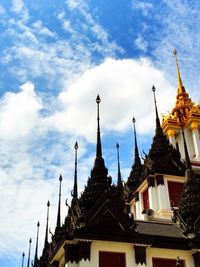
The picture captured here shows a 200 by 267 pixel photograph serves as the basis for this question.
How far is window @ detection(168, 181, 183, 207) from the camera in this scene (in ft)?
108

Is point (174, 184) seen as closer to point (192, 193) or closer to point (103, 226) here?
point (192, 193)

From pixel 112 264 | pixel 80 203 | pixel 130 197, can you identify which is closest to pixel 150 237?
pixel 112 264

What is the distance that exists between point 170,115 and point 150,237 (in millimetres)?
25782

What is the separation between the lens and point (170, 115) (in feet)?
156

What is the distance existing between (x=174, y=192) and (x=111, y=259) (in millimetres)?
12372

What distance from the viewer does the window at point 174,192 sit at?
108ft

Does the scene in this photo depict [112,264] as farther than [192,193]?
No

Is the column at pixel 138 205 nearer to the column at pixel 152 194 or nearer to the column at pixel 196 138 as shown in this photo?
the column at pixel 152 194

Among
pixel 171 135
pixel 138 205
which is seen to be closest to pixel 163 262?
pixel 138 205

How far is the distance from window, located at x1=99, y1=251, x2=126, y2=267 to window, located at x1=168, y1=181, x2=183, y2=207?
10821mm

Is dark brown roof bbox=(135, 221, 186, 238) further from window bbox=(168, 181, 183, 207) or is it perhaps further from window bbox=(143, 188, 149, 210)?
window bbox=(143, 188, 149, 210)

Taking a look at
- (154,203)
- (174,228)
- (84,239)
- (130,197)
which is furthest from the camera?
(130,197)

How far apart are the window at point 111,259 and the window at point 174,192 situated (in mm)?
10821

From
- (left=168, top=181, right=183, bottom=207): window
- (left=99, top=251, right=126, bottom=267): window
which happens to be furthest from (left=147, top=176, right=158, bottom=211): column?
(left=99, top=251, right=126, bottom=267): window
